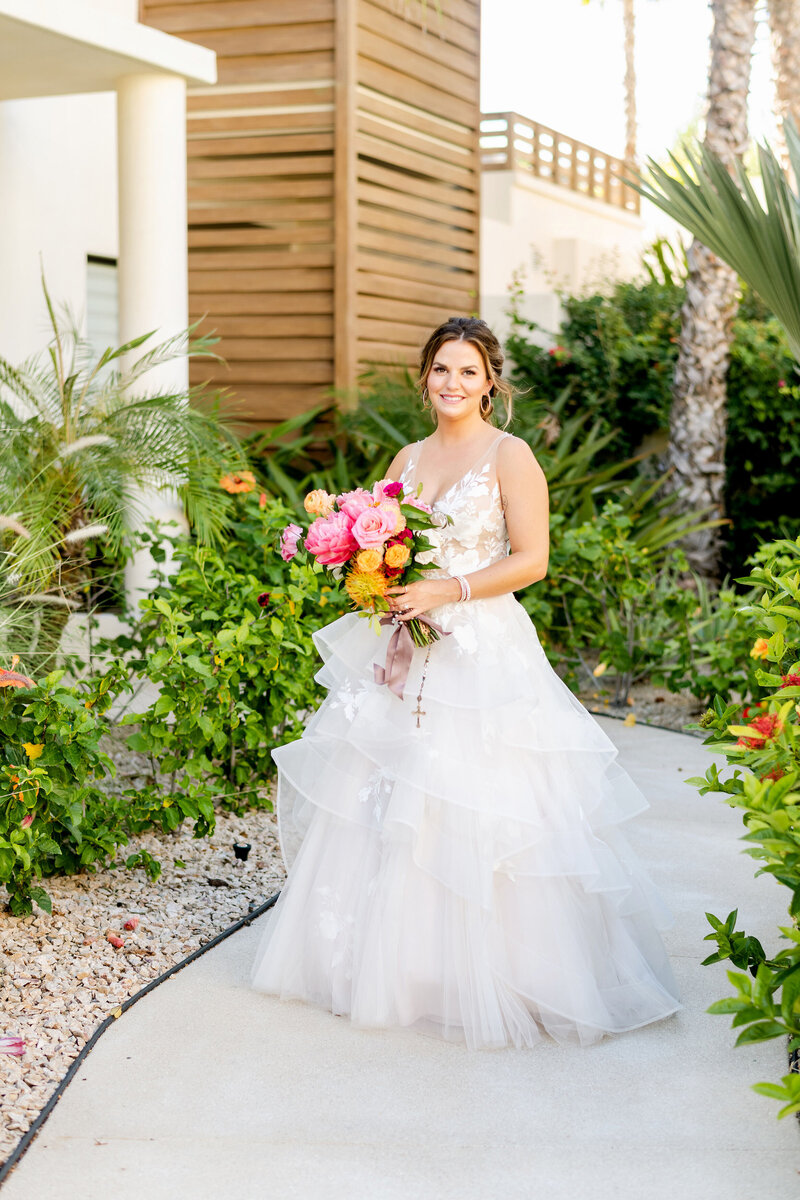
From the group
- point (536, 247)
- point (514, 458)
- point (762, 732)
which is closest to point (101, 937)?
point (514, 458)

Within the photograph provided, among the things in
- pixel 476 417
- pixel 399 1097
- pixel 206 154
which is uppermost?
pixel 206 154

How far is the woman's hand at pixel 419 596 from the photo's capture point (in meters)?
3.19

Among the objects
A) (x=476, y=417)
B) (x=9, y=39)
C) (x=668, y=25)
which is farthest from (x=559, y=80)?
(x=476, y=417)

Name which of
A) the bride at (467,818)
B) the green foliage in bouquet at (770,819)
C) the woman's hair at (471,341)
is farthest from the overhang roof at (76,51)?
the green foliage in bouquet at (770,819)

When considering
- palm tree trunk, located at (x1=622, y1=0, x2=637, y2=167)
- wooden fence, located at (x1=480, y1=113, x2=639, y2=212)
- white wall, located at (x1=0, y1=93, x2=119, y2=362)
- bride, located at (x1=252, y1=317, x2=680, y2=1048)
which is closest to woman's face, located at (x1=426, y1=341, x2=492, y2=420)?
bride, located at (x1=252, y1=317, x2=680, y2=1048)

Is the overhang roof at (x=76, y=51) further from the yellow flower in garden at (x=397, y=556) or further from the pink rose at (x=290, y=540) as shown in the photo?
the yellow flower in garden at (x=397, y=556)

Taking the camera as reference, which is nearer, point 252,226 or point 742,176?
point 742,176

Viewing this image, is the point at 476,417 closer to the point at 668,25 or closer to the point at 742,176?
the point at 742,176

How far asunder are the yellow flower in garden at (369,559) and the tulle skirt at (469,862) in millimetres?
405

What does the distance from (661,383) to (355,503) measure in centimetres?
806

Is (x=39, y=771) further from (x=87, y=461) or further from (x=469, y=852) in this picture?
(x=87, y=461)

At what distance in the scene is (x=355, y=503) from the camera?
10.1 ft

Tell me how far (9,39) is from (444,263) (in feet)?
16.1

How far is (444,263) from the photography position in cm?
1036
